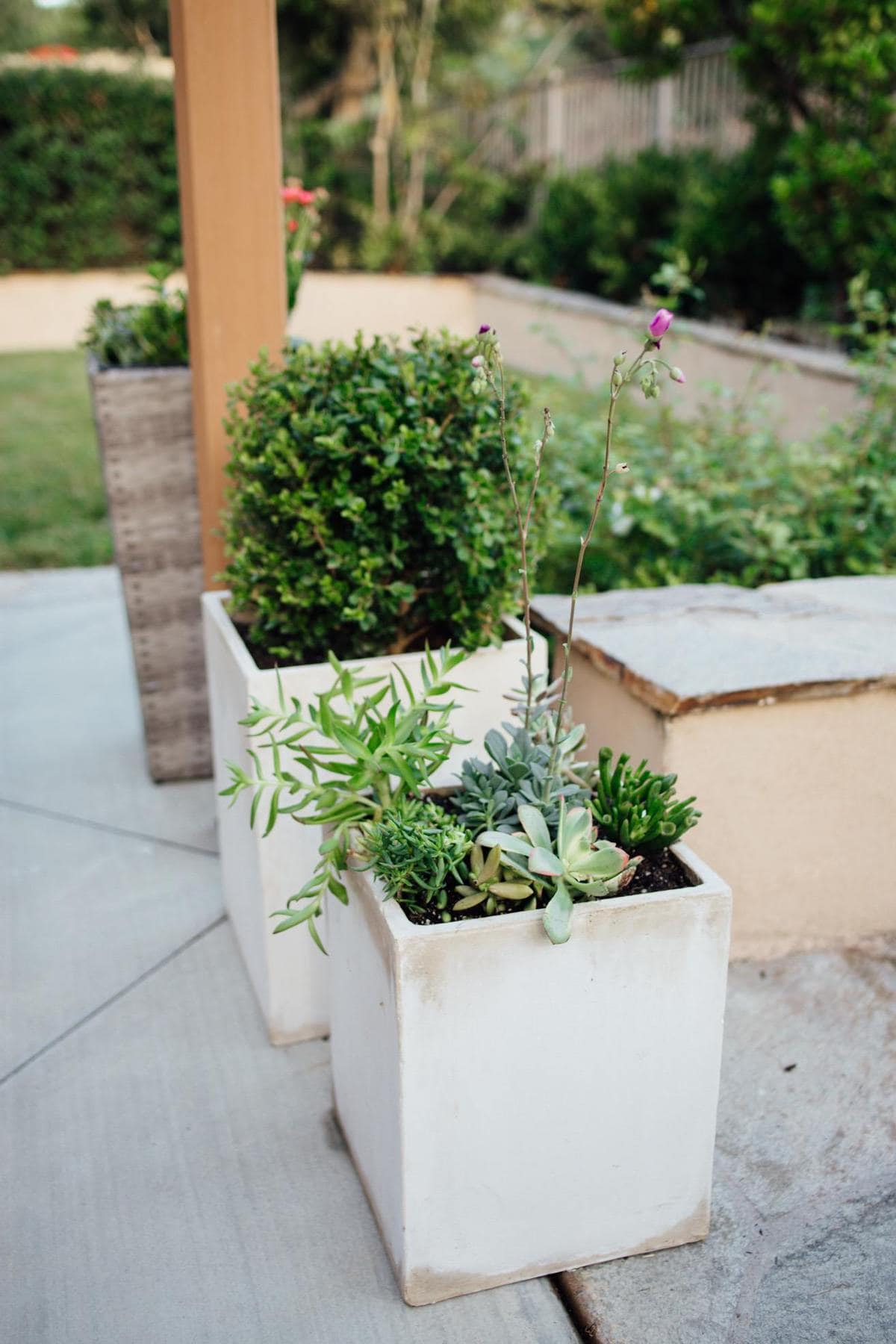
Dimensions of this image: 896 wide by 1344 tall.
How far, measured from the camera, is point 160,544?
11.2 feet

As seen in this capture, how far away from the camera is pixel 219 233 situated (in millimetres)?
2742

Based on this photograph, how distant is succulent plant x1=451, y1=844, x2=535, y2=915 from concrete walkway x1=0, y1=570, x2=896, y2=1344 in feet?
1.99

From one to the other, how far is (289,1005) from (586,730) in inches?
35.6

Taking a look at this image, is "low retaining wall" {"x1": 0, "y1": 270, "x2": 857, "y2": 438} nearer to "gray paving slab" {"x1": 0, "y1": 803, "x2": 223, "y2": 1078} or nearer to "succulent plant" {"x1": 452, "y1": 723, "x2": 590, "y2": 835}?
"gray paving slab" {"x1": 0, "y1": 803, "x2": 223, "y2": 1078}

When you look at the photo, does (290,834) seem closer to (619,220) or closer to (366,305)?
(619,220)

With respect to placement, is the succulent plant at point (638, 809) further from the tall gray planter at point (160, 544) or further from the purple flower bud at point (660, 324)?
the tall gray planter at point (160, 544)

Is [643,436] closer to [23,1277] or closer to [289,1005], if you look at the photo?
[289,1005]

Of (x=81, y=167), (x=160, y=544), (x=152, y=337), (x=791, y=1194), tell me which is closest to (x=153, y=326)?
(x=152, y=337)

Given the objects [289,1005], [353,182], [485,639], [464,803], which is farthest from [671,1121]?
[353,182]

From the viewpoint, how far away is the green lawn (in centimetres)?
584

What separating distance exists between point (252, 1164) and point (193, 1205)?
0.13m

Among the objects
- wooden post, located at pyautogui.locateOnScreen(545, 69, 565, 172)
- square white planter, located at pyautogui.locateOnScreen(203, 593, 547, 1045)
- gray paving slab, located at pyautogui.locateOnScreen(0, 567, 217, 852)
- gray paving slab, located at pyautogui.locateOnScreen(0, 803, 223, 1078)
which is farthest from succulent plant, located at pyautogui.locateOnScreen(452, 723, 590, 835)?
wooden post, located at pyautogui.locateOnScreen(545, 69, 565, 172)

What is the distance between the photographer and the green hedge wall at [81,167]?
11680mm

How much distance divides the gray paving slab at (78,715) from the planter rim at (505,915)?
1558mm
